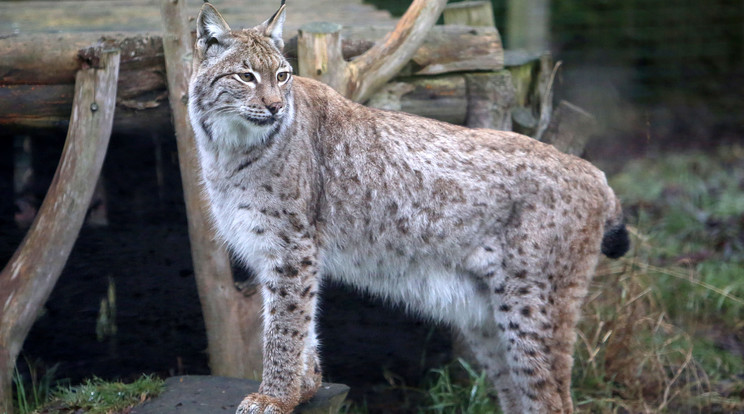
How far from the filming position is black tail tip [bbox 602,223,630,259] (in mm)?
4035

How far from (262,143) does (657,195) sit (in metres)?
5.87

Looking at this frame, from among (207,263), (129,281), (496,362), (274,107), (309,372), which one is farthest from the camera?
(129,281)

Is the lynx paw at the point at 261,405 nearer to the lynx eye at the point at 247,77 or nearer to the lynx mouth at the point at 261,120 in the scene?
the lynx mouth at the point at 261,120

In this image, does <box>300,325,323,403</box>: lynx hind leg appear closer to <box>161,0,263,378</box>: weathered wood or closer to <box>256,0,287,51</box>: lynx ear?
<box>161,0,263,378</box>: weathered wood

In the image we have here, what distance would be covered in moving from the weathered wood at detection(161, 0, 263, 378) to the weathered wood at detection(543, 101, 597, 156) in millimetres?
2245

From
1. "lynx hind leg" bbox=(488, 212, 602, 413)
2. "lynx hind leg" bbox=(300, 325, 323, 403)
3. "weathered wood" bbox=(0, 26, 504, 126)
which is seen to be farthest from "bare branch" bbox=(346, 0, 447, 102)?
"lynx hind leg" bbox=(300, 325, 323, 403)

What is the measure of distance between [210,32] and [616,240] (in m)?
2.19

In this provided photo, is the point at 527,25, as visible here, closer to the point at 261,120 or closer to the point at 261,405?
the point at 261,120

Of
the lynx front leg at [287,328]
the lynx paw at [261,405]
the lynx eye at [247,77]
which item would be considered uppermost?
the lynx eye at [247,77]

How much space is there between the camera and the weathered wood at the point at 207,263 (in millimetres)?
4148

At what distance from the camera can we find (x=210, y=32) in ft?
11.6

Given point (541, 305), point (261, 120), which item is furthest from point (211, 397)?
point (541, 305)

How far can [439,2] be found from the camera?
4.59 metres

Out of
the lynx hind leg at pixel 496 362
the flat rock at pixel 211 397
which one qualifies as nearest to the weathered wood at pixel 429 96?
the lynx hind leg at pixel 496 362
